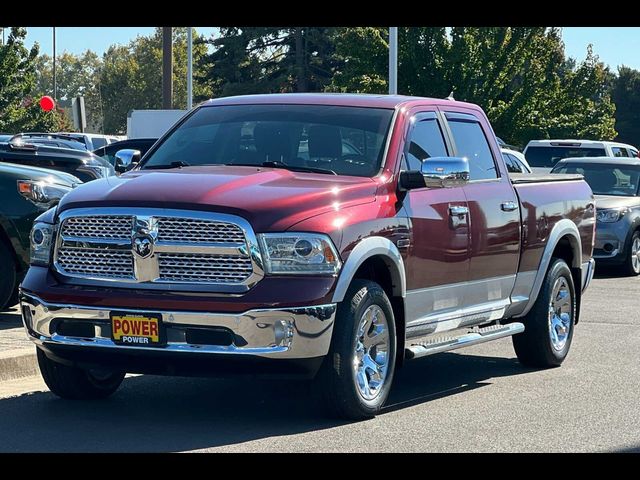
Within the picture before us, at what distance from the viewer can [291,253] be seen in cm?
713

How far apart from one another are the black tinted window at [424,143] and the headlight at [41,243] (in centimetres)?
240

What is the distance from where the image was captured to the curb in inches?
351

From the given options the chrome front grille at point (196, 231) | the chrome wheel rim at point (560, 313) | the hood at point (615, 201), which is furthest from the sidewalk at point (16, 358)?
the hood at point (615, 201)

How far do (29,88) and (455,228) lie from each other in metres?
35.8

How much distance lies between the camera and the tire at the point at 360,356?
7.34 m

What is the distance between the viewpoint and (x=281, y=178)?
784 centimetres

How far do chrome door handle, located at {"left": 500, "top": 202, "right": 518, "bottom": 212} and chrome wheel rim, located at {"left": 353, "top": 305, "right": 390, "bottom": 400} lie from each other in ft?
6.59

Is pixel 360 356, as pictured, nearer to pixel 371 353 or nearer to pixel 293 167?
pixel 371 353

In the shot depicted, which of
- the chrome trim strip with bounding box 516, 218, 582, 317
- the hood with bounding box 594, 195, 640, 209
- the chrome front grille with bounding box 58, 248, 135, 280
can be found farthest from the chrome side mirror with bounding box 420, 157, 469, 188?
the hood with bounding box 594, 195, 640, 209

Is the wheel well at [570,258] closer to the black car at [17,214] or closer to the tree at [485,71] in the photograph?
the black car at [17,214]

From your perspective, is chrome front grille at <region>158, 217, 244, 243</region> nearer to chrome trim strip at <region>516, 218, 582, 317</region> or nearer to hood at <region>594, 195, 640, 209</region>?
chrome trim strip at <region>516, 218, 582, 317</region>

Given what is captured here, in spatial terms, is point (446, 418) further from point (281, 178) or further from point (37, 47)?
point (37, 47)

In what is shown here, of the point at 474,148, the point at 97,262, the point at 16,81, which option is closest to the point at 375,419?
the point at 97,262
